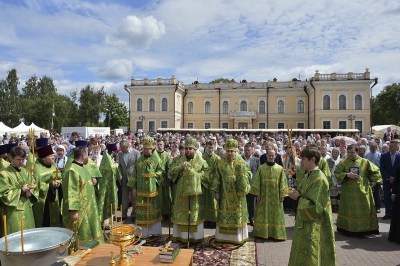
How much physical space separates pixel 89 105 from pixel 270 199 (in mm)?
49590

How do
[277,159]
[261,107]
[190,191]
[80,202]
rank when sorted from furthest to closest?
1. [261,107]
2. [277,159]
3. [190,191]
4. [80,202]

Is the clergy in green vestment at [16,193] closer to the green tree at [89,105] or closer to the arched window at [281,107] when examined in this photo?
the arched window at [281,107]

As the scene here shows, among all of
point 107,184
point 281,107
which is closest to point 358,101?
point 281,107

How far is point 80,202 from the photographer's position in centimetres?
461

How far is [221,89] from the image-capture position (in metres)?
41.8

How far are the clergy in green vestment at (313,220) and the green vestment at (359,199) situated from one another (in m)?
2.90

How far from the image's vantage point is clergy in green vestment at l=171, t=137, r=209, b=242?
5.59 meters

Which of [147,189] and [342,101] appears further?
[342,101]

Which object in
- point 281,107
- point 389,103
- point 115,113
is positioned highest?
point 389,103

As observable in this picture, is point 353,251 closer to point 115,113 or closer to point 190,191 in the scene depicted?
point 190,191

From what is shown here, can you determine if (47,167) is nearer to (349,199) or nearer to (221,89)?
(349,199)

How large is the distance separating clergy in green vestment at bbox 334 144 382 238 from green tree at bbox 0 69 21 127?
54772 millimetres

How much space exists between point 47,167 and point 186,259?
3.04 m

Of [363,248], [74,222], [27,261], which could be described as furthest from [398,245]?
[27,261]
